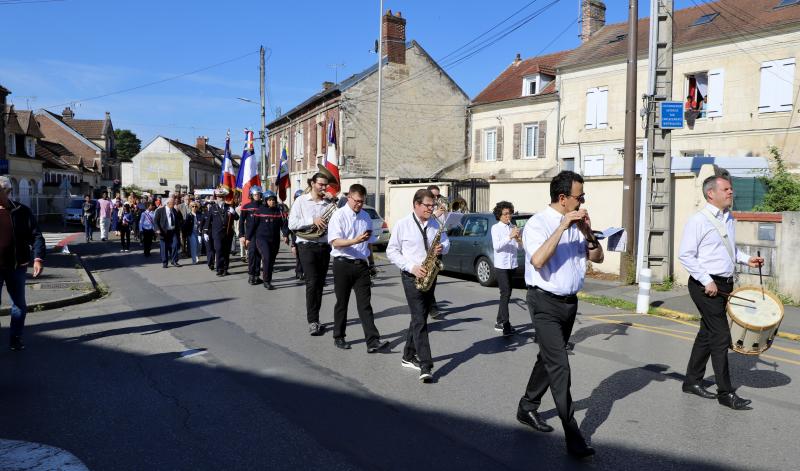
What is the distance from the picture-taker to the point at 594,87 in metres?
26.8

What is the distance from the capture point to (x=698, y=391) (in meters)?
5.49

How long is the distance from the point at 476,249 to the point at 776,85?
609 inches

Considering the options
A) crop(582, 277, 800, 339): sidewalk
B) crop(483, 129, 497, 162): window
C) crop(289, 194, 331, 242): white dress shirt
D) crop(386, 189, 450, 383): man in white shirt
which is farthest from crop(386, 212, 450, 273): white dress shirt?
crop(483, 129, 497, 162): window

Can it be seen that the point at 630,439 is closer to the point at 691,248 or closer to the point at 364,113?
the point at 691,248

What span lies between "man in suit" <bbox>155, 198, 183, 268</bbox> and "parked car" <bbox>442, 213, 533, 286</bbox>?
6868 mm

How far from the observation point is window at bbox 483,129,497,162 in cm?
3212

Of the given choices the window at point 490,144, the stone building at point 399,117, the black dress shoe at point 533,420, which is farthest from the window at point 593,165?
the black dress shoe at point 533,420

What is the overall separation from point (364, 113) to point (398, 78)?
2.68 metres

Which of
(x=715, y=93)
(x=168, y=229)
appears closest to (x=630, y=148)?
(x=168, y=229)

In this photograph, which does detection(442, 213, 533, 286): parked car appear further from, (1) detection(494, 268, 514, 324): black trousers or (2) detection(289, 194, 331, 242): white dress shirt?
(2) detection(289, 194, 331, 242): white dress shirt

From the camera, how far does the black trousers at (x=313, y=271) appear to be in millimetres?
7848

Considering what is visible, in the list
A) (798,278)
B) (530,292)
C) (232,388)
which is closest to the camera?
(530,292)

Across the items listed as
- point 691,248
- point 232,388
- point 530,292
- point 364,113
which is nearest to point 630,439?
point 530,292

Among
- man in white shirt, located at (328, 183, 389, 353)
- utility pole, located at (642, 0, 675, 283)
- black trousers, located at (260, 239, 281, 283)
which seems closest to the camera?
man in white shirt, located at (328, 183, 389, 353)
